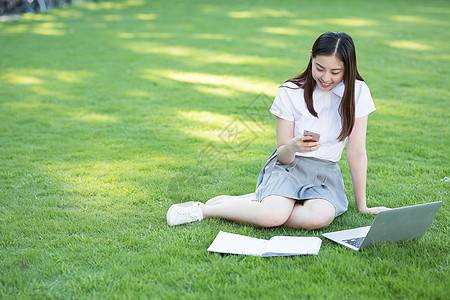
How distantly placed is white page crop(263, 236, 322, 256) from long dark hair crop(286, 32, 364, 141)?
2.35 ft

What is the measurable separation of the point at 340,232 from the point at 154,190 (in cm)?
137

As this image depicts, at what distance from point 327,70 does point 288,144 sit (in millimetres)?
491

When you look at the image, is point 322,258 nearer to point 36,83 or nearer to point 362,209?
point 362,209

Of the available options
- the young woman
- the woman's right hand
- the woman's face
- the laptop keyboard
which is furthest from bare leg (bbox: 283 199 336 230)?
the woman's face

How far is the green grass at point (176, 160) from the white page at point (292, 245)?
48 millimetres

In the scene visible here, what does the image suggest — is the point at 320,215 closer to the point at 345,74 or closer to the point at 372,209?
the point at 372,209

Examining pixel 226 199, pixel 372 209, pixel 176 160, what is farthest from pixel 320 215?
pixel 176 160

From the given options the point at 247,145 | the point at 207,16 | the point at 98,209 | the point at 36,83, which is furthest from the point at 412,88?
the point at 207,16

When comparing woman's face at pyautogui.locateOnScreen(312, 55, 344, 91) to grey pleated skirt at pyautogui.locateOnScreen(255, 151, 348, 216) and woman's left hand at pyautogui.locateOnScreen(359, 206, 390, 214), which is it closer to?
grey pleated skirt at pyautogui.locateOnScreen(255, 151, 348, 216)

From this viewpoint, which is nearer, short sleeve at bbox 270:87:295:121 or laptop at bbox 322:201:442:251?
laptop at bbox 322:201:442:251

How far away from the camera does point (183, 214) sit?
295cm

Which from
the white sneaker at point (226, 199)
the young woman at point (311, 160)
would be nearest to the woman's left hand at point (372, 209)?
the young woman at point (311, 160)

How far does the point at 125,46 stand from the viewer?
9.31m

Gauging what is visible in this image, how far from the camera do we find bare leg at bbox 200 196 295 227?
2.81m
